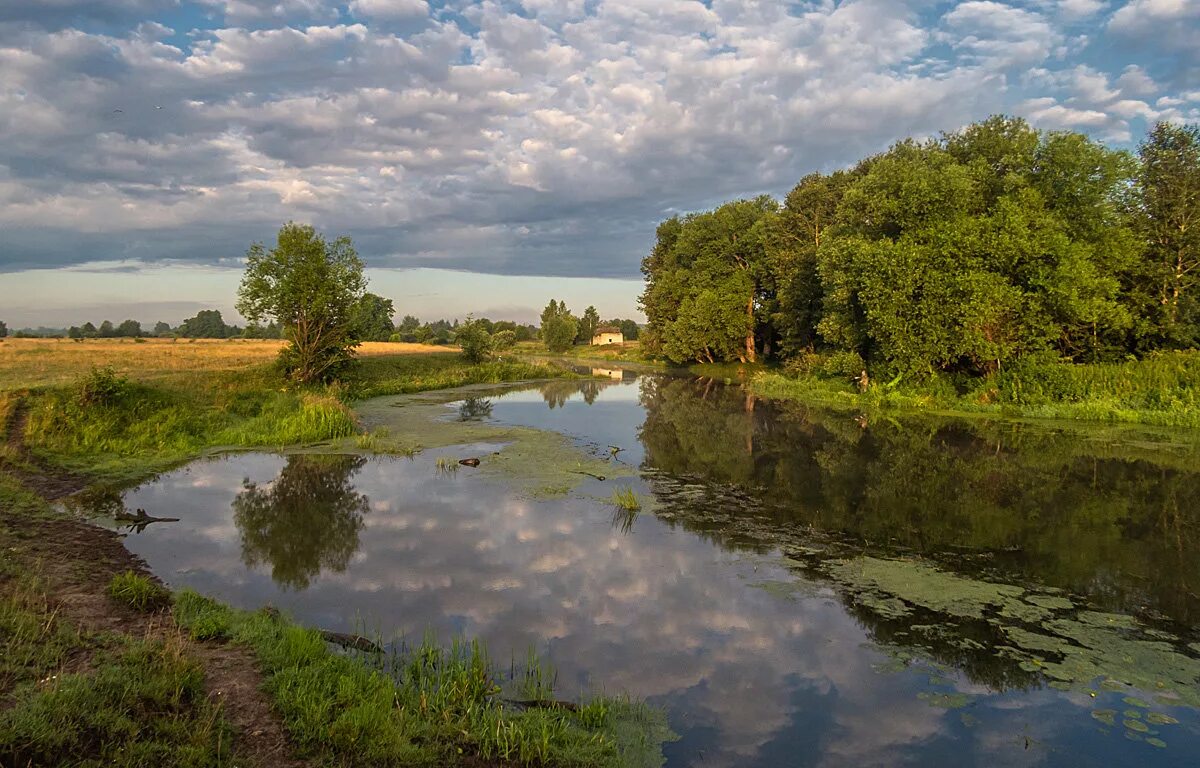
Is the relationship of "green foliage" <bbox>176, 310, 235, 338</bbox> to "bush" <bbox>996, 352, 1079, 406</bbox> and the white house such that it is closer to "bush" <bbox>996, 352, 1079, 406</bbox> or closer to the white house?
the white house

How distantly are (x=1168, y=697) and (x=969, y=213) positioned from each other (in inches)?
1167

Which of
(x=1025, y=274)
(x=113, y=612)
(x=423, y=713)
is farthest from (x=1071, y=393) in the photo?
(x=113, y=612)

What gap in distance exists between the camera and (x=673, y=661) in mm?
7426

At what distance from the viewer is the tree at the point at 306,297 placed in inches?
1328

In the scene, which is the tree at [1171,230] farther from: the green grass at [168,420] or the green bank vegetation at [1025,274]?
the green grass at [168,420]

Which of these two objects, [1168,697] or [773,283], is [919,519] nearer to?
[1168,697]

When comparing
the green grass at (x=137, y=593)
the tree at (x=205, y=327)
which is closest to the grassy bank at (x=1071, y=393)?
A: the green grass at (x=137, y=593)

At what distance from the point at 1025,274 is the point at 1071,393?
5616 millimetres

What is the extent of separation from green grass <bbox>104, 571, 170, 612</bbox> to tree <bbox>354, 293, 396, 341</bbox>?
29.7m

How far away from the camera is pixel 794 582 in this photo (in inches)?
383

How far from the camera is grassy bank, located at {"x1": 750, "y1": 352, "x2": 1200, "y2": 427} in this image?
960 inches

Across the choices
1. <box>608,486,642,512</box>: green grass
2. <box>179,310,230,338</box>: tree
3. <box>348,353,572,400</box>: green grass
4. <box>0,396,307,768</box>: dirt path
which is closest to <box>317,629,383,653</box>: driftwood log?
<box>0,396,307,768</box>: dirt path

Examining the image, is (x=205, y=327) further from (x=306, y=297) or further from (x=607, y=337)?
(x=306, y=297)

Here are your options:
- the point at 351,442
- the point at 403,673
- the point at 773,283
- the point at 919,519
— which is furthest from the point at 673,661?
the point at 773,283
